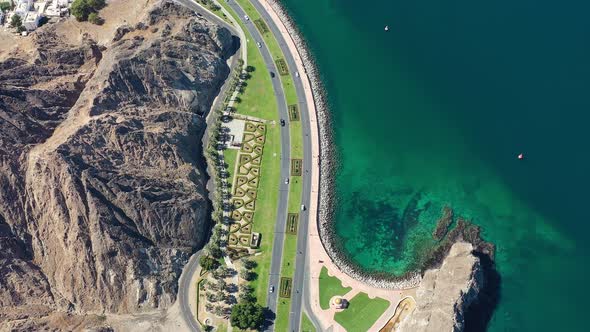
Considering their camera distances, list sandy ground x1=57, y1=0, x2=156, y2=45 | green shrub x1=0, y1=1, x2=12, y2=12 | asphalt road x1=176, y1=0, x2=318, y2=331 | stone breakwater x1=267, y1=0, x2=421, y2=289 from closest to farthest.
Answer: asphalt road x1=176, y1=0, x2=318, y2=331, stone breakwater x1=267, y1=0, x2=421, y2=289, sandy ground x1=57, y1=0, x2=156, y2=45, green shrub x1=0, y1=1, x2=12, y2=12

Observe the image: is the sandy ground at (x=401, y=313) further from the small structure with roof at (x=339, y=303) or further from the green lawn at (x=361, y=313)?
the small structure with roof at (x=339, y=303)

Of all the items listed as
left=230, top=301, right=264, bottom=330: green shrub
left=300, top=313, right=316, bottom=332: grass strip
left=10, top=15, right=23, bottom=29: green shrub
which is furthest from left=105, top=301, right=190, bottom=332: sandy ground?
left=10, top=15, right=23, bottom=29: green shrub

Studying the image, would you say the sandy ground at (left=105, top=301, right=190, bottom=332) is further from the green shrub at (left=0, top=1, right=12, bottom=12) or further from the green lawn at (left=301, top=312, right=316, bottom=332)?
the green shrub at (left=0, top=1, right=12, bottom=12)

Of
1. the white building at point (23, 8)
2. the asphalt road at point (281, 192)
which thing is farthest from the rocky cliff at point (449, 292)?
the white building at point (23, 8)

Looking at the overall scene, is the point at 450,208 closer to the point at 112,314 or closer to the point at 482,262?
the point at 482,262

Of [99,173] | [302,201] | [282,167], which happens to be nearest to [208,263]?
[302,201]
